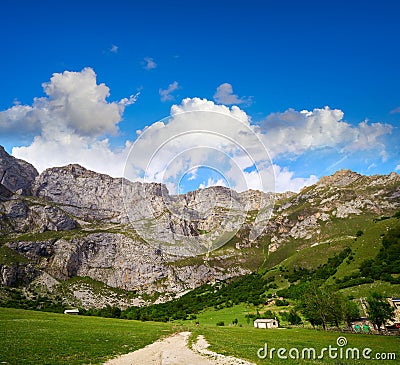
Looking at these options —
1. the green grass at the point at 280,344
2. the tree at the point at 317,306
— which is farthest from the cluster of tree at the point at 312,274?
the green grass at the point at 280,344

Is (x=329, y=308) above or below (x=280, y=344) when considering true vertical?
above

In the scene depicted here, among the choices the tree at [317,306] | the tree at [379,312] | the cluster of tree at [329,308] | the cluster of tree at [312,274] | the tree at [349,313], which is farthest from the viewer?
the cluster of tree at [312,274]

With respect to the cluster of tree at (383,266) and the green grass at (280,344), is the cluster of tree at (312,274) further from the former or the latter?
the green grass at (280,344)

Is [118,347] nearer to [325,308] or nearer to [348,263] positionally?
[325,308]

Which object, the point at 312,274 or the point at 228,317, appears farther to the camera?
the point at 312,274

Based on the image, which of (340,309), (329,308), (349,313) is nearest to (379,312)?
(349,313)

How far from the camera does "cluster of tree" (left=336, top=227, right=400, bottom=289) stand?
108850 mm

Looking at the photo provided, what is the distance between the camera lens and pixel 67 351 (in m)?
25.0

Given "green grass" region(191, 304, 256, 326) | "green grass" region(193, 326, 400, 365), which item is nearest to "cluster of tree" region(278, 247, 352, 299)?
"green grass" region(191, 304, 256, 326)

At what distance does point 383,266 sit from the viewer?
385 feet

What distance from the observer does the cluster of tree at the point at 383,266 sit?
357ft

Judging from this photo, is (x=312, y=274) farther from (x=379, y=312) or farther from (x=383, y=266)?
(x=379, y=312)

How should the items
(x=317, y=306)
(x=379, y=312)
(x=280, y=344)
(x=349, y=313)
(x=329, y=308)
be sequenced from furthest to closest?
(x=317, y=306)
(x=349, y=313)
(x=329, y=308)
(x=379, y=312)
(x=280, y=344)

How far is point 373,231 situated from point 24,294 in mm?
213237
